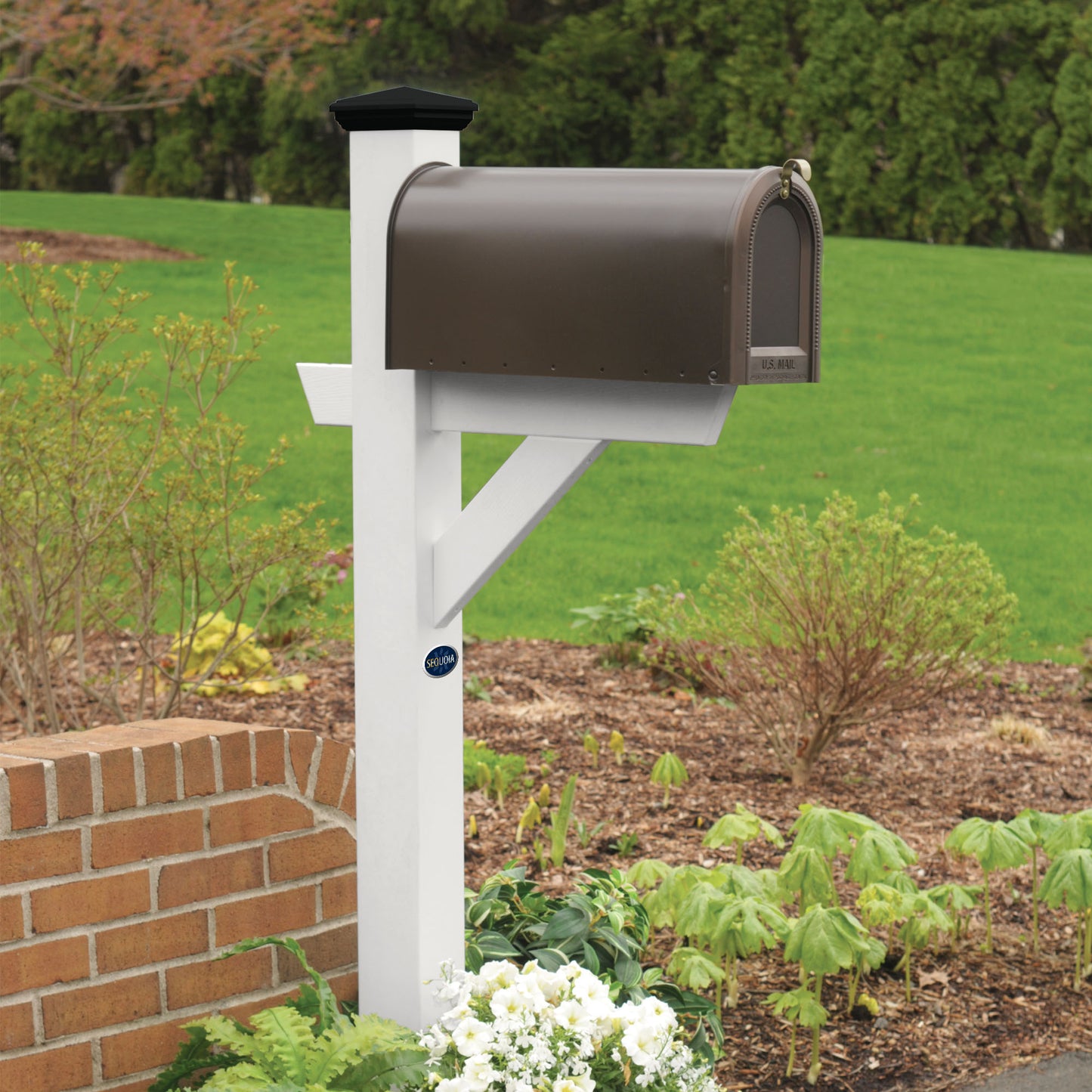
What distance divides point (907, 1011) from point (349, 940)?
4.55 feet

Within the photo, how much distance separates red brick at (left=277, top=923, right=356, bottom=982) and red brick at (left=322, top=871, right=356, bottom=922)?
0.10ft

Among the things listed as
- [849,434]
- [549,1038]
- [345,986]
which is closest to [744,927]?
[549,1038]

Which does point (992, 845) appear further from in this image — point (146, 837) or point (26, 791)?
point (26, 791)

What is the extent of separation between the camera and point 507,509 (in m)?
2.45

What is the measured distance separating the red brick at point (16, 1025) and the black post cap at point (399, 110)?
5.25 ft

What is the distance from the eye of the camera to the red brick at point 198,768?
8.98 ft

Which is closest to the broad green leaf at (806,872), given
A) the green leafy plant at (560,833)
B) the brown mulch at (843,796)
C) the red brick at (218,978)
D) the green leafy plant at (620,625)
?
the brown mulch at (843,796)

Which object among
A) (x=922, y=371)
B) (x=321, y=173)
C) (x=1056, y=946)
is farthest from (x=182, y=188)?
(x=1056, y=946)

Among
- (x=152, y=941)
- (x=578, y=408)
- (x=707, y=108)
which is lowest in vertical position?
(x=152, y=941)

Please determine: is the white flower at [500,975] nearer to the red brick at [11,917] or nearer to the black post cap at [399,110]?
the red brick at [11,917]

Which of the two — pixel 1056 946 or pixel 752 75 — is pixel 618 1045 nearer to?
pixel 1056 946

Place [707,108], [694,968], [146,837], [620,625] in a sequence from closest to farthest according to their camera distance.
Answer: [146,837] → [694,968] → [620,625] → [707,108]

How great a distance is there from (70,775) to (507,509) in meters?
0.91

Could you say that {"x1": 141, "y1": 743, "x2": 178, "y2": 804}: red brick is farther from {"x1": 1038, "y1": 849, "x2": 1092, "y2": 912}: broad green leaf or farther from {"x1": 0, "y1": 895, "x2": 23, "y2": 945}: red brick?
{"x1": 1038, "y1": 849, "x2": 1092, "y2": 912}: broad green leaf
